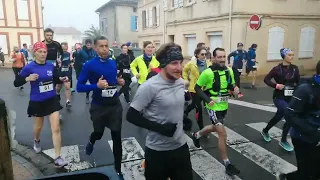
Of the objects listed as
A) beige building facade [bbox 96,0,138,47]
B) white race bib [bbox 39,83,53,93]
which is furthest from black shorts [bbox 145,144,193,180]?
beige building facade [bbox 96,0,138,47]

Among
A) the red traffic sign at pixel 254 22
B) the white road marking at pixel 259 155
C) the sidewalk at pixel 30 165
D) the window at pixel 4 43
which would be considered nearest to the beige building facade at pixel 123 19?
the window at pixel 4 43

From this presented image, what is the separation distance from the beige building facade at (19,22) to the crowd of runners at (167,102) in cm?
2856

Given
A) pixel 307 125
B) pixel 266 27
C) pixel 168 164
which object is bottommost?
pixel 168 164

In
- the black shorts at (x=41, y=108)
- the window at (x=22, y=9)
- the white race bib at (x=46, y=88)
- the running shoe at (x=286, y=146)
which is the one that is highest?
the window at (x=22, y=9)

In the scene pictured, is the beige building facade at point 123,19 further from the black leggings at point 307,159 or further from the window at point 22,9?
the black leggings at point 307,159

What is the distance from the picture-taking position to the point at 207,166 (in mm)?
4785

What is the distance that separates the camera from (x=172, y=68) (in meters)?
2.77

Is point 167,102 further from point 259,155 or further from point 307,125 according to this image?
point 259,155

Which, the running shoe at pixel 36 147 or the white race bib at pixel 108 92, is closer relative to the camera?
the white race bib at pixel 108 92

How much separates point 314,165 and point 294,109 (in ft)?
2.25

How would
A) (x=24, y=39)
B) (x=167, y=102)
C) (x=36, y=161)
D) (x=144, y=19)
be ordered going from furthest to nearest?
(x=24, y=39) → (x=144, y=19) → (x=36, y=161) → (x=167, y=102)

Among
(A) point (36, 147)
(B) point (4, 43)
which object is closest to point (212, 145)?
(A) point (36, 147)

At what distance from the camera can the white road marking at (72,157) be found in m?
4.77

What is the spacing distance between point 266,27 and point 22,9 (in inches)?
1067
